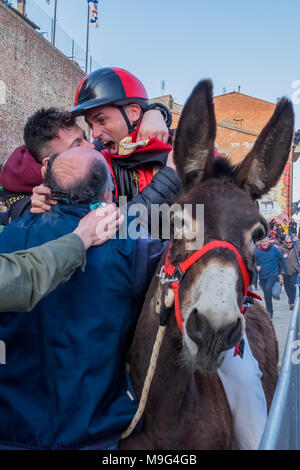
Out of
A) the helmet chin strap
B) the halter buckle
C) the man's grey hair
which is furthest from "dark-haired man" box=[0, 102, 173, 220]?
the halter buckle

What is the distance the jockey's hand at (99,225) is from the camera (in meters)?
1.77

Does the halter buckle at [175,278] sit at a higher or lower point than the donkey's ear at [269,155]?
lower

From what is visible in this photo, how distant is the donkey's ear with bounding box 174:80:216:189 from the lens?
7.04 ft

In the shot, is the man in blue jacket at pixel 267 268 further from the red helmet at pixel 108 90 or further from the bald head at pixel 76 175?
the bald head at pixel 76 175

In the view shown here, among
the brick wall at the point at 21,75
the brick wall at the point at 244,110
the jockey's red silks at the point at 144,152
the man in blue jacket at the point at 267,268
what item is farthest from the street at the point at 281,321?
the brick wall at the point at 244,110

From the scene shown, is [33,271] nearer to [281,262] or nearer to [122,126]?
[122,126]

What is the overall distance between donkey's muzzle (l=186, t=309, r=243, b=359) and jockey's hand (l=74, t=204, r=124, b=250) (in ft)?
1.78

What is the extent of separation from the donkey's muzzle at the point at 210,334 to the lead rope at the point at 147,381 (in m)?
0.34

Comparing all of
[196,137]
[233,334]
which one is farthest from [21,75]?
[233,334]

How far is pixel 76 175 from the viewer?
1898 mm

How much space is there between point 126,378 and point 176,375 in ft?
0.85

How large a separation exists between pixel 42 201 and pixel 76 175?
0.21 m

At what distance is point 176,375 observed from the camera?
200 cm
